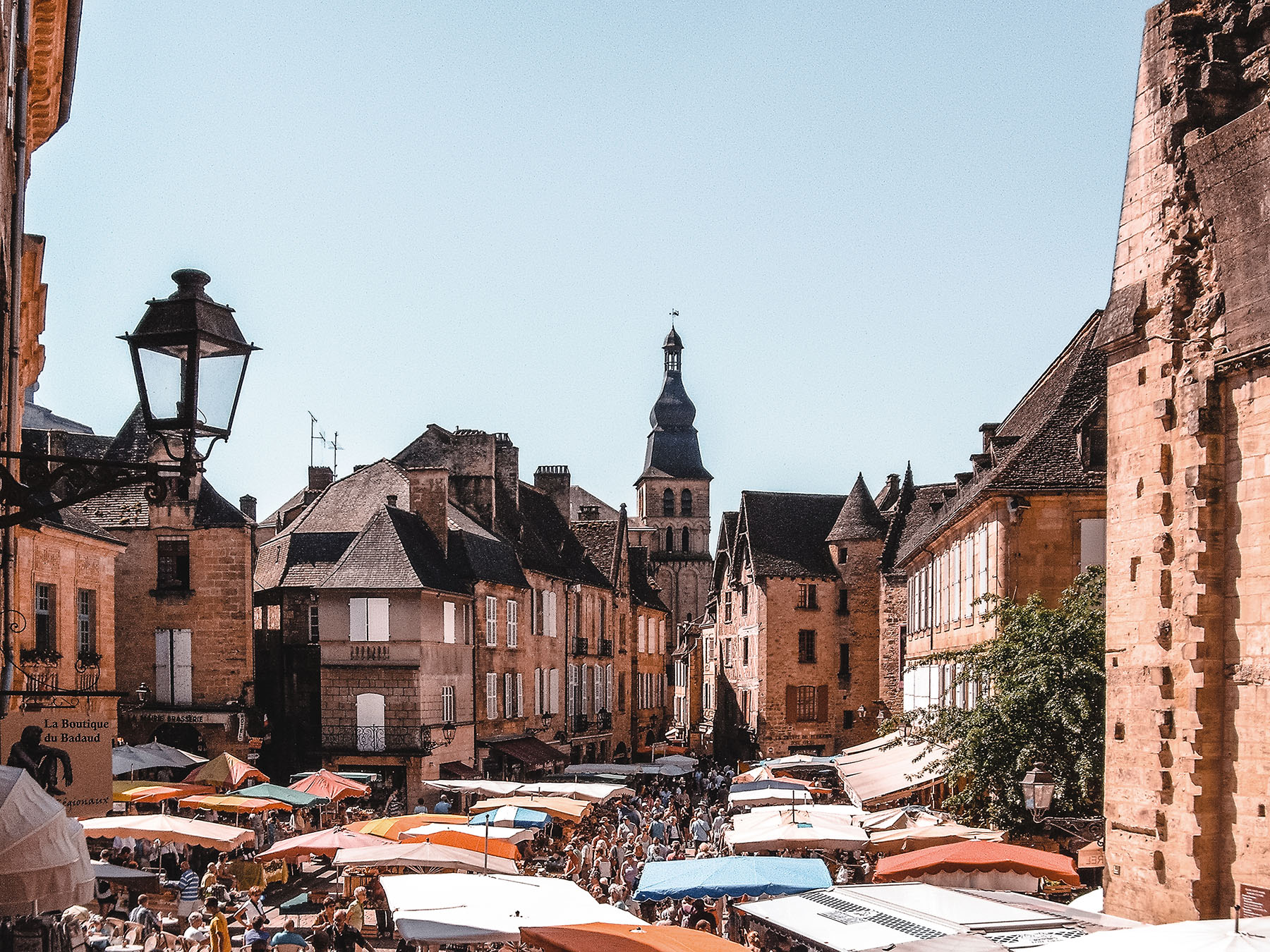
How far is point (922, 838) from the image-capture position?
56.1 feet

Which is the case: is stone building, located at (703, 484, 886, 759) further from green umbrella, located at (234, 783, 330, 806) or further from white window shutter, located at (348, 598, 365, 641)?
green umbrella, located at (234, 783, 330, 806)

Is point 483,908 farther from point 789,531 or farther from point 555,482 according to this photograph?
point 555,482

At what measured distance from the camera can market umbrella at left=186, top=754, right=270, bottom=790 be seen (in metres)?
25.6

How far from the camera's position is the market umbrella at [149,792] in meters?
21.1

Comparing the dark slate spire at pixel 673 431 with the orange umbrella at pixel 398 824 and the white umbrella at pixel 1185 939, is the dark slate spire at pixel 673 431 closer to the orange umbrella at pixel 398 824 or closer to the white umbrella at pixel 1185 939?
the orange umbrella at pixel 398 824

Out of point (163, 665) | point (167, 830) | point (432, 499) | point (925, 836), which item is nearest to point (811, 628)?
point (432, 499)

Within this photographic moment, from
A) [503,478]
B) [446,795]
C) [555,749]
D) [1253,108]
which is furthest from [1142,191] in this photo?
[503,478]

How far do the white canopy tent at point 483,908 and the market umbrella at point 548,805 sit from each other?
8.83 metres

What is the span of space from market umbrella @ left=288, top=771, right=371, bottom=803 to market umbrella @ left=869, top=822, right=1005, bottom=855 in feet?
35.5

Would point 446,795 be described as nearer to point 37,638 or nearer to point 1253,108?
point 37,638

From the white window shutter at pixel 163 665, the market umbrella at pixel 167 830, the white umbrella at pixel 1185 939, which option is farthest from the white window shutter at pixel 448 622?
the white umbrella at pixel 1185 939

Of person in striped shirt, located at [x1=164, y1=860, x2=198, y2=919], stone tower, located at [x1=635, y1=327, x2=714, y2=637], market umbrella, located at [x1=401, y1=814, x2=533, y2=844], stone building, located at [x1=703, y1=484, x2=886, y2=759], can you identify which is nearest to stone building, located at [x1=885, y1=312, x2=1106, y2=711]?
market umbrella, located at [x1=401, y1=814, x2=533, y2=844]

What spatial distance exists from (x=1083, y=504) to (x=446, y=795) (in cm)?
1745

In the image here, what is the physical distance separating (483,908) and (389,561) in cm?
2369
